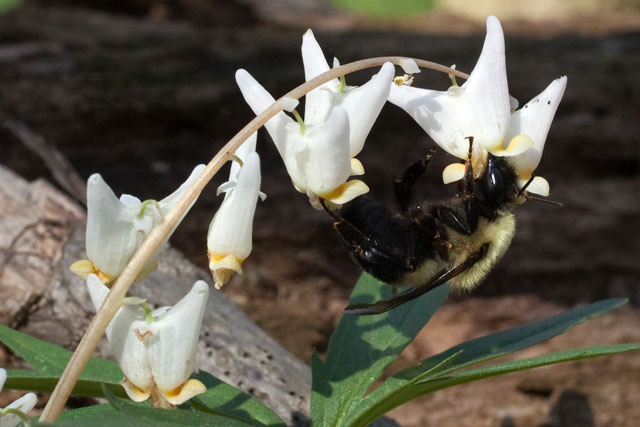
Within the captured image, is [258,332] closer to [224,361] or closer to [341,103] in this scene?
[224,361]

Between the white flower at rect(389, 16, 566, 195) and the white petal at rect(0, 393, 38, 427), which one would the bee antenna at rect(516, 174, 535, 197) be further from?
the white petal at rect(0, 393, 38, 427)

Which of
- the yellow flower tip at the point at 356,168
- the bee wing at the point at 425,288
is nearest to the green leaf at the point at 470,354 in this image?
the bee wing at the point at 425,288

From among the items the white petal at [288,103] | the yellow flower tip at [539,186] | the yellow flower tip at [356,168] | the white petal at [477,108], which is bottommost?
the yellow flower tip at [539,186]

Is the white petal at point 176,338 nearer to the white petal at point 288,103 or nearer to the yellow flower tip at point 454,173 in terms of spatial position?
the white petal at point 288,103

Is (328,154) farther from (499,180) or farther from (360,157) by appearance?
(360,157)

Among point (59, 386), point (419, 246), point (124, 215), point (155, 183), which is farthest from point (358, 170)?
point (155, 183)

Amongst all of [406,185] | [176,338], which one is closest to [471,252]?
[406,185]
